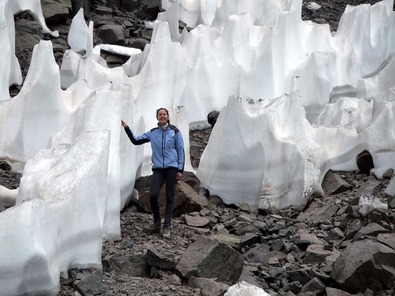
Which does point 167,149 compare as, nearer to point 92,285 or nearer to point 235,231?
point 235,231

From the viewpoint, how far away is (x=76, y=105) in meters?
13.4

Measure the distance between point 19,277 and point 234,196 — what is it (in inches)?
215

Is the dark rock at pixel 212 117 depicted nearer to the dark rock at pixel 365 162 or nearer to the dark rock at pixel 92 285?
the dark rock at pixel 365 162

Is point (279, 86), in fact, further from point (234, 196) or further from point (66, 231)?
point (66, 231)

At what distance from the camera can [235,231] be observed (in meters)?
10.1

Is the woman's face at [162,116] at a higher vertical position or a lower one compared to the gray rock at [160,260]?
higher

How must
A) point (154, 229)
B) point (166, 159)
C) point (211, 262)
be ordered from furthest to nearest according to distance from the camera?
point (154, 229) → point (166, 159) → point (211, 262)

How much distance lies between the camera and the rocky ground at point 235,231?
7426 mm

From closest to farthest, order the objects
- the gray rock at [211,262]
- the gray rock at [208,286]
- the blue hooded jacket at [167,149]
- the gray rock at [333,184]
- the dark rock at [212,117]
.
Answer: the gray rock at [208,286] → the gray rock at [211,262] → the blue hooded jacket at [167,149] → the gray rock at [333,184] → the dark rock at [212,117]

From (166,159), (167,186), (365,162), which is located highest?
(166,159)

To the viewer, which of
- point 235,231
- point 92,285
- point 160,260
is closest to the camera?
point 92,285

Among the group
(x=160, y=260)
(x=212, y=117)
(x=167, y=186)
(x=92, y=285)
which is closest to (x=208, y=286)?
(x=160, y=260)

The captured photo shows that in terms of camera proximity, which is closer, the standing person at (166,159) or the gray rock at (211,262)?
the gray rock at (211,262)

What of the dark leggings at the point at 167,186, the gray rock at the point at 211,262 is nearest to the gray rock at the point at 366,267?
the gray rock at the point at 211,262
